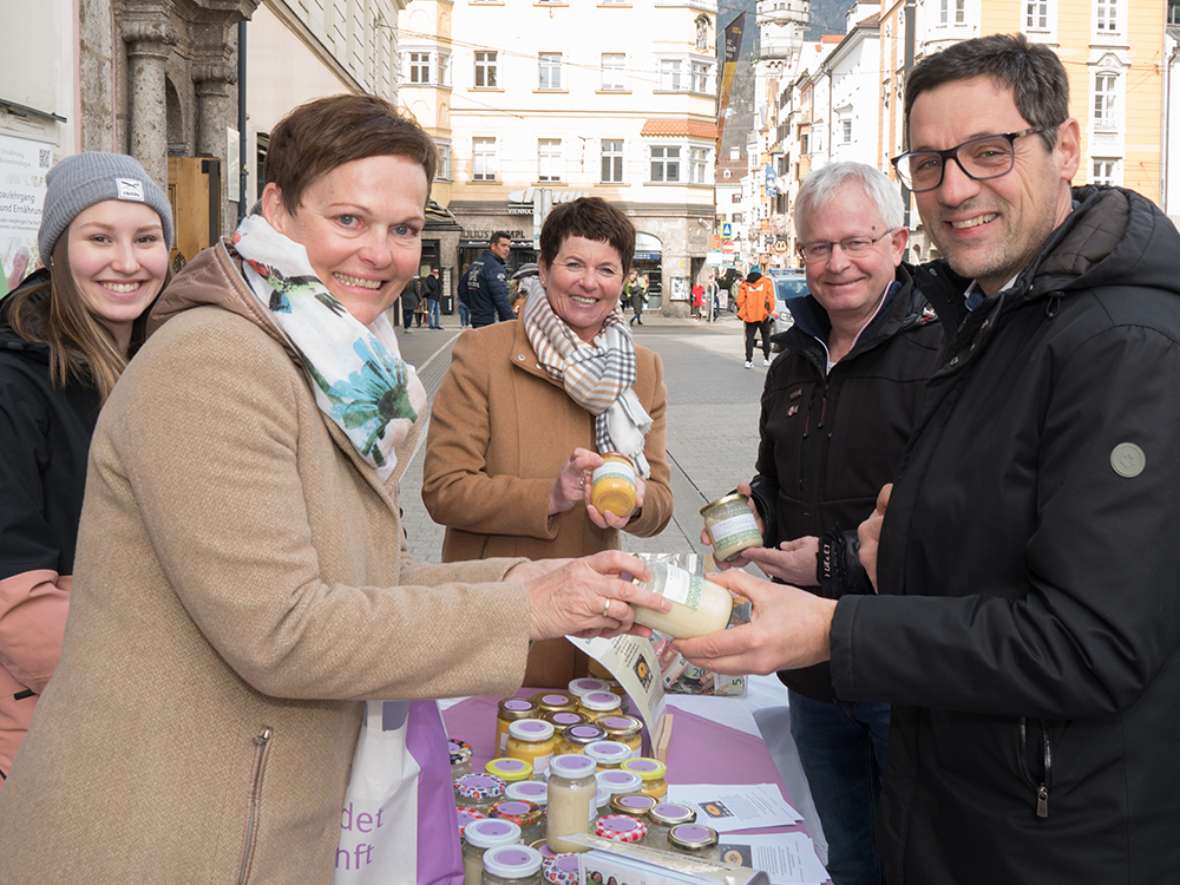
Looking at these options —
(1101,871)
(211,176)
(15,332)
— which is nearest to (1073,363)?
(1101,871)

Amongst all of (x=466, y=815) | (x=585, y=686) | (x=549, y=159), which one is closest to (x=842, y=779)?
(x=585, y=686)

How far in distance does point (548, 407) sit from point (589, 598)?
1.78 metres

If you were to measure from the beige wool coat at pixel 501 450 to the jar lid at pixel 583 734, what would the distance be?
2.84 ft

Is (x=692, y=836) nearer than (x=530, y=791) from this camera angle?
Yes

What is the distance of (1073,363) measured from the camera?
177cm

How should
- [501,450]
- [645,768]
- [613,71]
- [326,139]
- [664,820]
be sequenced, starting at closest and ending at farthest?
[326,139] → [664,820] → [645,768] → [501,450] → [613,71]

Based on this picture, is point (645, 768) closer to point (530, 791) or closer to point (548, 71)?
→ point (530, 791)

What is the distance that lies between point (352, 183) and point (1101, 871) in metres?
1.62

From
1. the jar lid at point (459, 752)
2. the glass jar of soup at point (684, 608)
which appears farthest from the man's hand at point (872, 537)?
the jar lid at point (459, 752)

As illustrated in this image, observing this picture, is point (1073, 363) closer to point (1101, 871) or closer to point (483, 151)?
point (1101, 871)

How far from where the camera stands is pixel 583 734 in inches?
104

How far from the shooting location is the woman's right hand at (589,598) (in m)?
1.95

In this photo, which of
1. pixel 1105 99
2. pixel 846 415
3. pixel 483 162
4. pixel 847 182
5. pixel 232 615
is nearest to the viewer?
pixel 232 615

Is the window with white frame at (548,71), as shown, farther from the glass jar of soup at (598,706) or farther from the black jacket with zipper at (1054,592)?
the black jacket with zipper at (1054,592)
